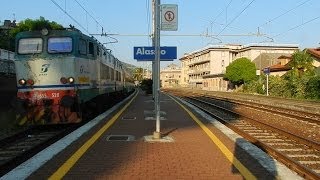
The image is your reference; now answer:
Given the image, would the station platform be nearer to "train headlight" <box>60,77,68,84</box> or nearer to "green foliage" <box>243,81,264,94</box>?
"train headlight" <box>60,77,68,84</box>

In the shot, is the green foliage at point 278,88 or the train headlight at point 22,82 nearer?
the train headlight at point 22,82

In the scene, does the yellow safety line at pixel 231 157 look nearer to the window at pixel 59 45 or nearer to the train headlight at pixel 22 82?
the window at pixel 59 45

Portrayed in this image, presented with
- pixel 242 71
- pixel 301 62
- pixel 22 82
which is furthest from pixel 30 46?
pixel 242 71

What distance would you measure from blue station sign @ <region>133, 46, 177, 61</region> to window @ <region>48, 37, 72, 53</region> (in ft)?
20.1

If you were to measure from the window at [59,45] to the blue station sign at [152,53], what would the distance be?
613 cm

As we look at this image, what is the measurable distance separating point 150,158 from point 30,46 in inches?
320

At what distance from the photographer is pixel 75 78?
15.6 meters

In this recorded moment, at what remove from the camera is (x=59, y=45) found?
15898 mm

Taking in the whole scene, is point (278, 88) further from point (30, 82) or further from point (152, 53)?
point (30, 82)

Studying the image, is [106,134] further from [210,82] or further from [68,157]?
[210,82]

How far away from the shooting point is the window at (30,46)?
1581cm

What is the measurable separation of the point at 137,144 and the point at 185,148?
48.8 inches

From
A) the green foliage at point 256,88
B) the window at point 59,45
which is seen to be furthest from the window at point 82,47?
the green foliage at point 256,88

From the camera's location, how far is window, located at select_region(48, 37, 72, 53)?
1579 cm
